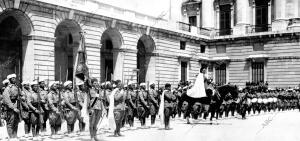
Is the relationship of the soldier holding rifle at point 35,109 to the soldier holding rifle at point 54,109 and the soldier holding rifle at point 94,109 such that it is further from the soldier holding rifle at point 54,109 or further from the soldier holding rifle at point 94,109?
the soldier holding rifle at point 94,109

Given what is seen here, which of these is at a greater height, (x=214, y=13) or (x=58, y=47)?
(x=214, y=13)

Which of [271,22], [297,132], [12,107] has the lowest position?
[297,132]

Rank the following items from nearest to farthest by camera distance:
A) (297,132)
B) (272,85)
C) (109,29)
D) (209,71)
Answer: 1. (297,132)
2. (109,29)
3. (272,85)
4. (209,71)

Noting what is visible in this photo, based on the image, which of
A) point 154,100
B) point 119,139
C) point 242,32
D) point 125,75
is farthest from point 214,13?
point 119,139

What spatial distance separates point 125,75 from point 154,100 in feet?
39.7

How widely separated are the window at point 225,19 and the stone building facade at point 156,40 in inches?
3.7

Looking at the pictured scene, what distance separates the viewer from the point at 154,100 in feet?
52.0

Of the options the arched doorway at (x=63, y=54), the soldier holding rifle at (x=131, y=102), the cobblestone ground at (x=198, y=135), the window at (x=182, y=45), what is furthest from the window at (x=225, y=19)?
the soldier holding rifle at (x=131, y=102)

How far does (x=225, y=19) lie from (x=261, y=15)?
3488 millimetres

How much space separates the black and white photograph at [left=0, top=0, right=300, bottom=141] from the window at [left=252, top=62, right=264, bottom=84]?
90 millimetres

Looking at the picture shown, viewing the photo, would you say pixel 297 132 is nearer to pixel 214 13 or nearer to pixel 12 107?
pixel 12 107

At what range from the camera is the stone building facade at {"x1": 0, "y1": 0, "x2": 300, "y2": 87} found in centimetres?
2200

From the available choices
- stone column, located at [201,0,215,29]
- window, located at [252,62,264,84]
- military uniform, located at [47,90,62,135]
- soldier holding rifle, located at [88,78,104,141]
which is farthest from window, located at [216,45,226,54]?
soldier holding rifle, located at [88,78,104,141]

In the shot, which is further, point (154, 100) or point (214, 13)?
point (214, 13)
